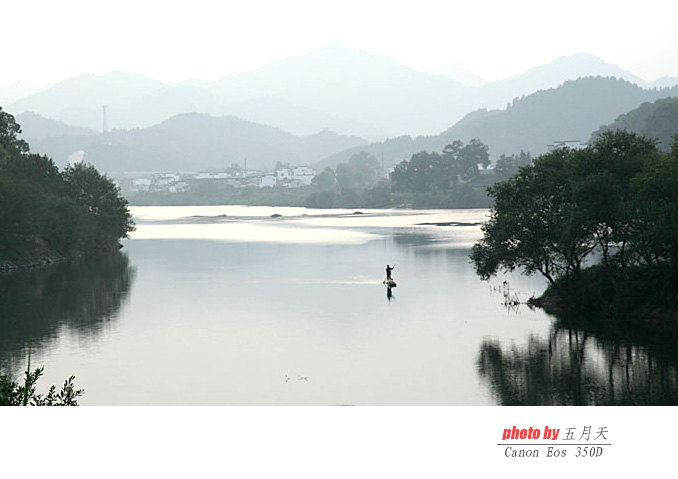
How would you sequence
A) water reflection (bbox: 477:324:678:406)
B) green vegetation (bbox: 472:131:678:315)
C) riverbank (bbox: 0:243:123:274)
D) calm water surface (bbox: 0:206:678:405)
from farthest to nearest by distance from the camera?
riverbank (bbox: 0:243:123:274), green vegetation (bbox: 472:131:678:315), calm water surface (bbox: 0:206:678:405), water reflection (bbox: 477:324:678:406)

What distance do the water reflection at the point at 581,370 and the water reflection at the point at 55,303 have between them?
22.7 m

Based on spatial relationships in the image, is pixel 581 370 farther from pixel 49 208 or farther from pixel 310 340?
pixel 49 208

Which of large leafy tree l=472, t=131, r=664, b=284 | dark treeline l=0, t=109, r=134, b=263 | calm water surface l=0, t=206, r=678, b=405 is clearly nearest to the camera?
calm water surface l=0, t=206, r=678, b=405

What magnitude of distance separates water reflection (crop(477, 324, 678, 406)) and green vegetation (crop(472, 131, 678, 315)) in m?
4.69

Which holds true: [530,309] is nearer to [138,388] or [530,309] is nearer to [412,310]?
[412,310]

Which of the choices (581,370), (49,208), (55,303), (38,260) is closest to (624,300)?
(581,370)

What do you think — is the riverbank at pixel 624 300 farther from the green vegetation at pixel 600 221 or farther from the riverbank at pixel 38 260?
the riverbank at pixel 38 260

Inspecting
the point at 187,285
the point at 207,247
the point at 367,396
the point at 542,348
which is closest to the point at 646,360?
the point at 542,348

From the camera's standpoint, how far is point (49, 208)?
90062 mm

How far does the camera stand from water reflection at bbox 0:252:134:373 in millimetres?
47094

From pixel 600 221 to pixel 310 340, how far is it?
18.0 meters

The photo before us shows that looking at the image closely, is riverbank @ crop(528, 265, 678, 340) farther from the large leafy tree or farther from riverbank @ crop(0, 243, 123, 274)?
riverbank @ crop(0, 243, 123, 274)

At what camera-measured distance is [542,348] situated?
42.1 metres

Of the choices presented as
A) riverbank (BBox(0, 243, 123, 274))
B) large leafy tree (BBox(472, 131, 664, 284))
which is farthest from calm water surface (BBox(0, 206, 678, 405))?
large leafy tree (BBox(472, 131, 664, 284))
